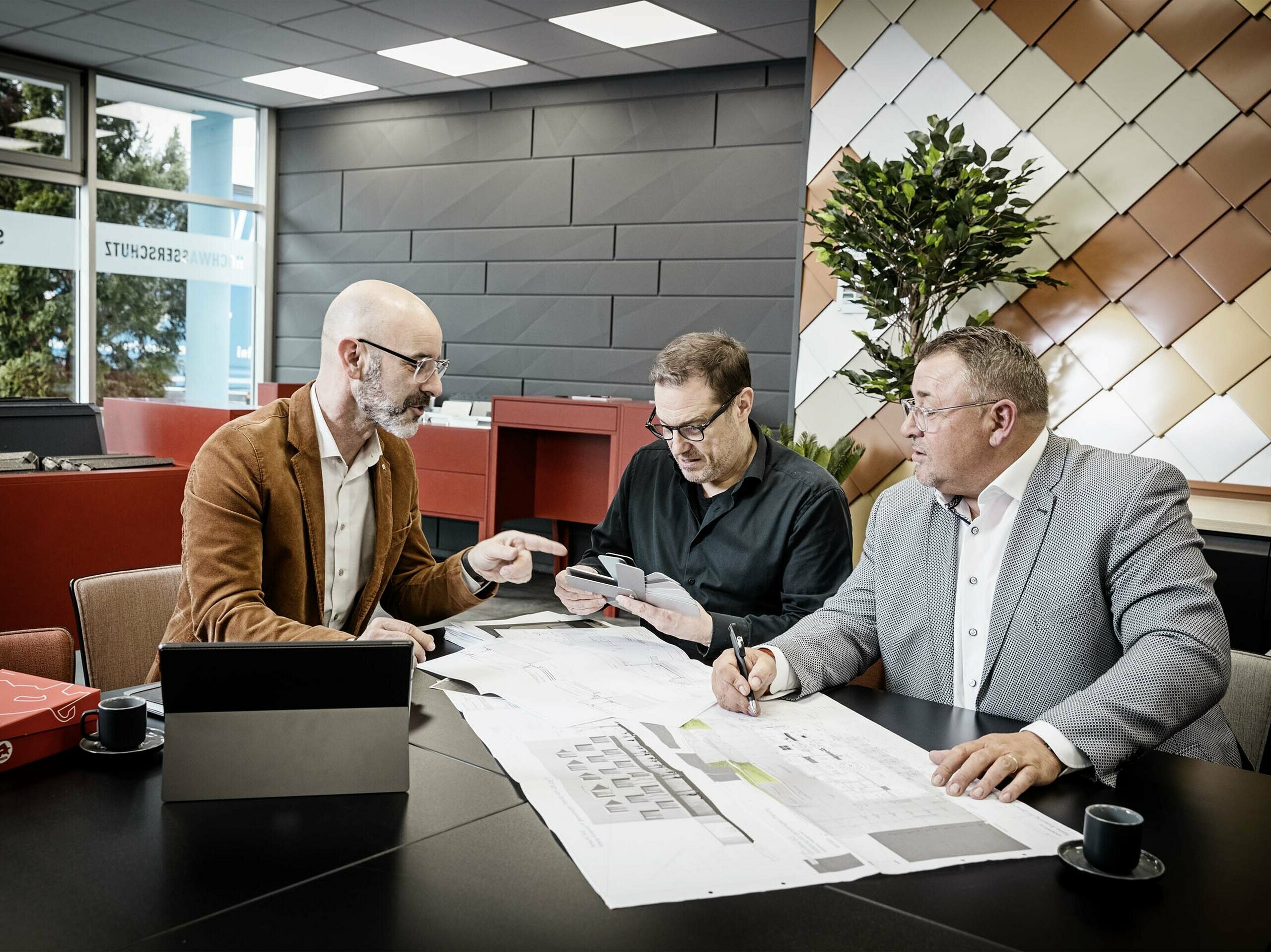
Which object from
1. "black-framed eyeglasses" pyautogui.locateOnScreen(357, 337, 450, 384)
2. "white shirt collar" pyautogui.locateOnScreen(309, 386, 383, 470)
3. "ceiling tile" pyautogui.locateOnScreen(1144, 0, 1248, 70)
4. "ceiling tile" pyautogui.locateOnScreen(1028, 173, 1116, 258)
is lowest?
"white shirt collar" pyautogui.locateOnScreen(309, 386, 383, 470)

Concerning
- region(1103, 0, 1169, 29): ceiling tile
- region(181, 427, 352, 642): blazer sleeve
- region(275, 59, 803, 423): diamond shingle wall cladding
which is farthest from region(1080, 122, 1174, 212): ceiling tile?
region(181, 427, 352, 642): blazer sleeve

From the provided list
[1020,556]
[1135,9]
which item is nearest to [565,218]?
[1135,9]

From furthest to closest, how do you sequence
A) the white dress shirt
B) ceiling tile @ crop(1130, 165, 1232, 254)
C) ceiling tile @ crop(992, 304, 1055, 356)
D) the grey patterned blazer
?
ceiling tile @ crop(992, 304, 1055, 356), ceiling tile @ crop(1130, 165, 1232, 254), the white dress shirt, the grey patterned blazer

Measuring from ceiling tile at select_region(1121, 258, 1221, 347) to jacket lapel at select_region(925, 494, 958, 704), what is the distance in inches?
94.4

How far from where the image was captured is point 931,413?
6.15ft

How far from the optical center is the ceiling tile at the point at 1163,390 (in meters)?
3.69

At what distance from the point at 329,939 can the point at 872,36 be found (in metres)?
4.33

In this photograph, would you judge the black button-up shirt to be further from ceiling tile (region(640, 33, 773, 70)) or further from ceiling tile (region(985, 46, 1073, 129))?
ceiling tile (region(640, 33, 773, 70))

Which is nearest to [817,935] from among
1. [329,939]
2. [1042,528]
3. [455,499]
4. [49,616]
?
[329,939]

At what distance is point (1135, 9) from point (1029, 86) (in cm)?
42

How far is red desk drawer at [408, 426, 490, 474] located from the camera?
19.1ft

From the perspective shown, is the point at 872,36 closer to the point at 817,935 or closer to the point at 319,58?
the point at 319,58

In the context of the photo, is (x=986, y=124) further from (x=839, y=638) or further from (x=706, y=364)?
(x=839, y=638)

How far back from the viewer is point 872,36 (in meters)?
4.37
